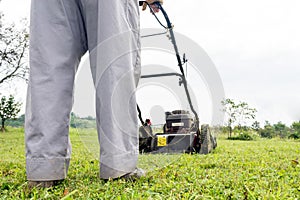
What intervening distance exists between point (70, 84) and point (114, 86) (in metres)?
0.21

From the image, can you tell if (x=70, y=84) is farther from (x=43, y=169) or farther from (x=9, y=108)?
(x=9, y=108)

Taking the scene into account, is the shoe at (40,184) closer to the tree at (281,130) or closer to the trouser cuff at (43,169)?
the trouser cuff at (43,169)

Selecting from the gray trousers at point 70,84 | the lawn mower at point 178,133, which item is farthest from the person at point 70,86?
the lawn mower at point 178,133

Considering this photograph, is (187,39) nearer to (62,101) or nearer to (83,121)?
(83,121)

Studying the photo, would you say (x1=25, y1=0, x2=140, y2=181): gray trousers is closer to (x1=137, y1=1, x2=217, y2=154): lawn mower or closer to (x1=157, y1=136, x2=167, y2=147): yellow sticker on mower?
(x1=137, y1=1, x2=217, y2=154): lawn mower

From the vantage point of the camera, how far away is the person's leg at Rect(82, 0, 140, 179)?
150 cm

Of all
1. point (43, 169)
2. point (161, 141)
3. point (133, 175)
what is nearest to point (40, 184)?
point (43, 169)

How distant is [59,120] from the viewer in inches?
59.4

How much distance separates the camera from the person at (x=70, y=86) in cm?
148

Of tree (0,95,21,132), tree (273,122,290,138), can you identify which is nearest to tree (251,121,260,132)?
tree (273,122,290,138)

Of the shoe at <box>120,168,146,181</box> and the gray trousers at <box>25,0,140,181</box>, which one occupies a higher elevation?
the gray trousers at <box>25,0,140,181</box>

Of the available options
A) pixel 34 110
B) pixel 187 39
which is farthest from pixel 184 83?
pixel 34 110

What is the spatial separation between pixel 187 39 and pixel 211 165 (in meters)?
1.36

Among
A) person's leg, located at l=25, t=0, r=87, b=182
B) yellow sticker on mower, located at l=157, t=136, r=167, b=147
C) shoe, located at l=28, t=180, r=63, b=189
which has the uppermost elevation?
person's leg, located at l=25, t=0, r=87, b=182
